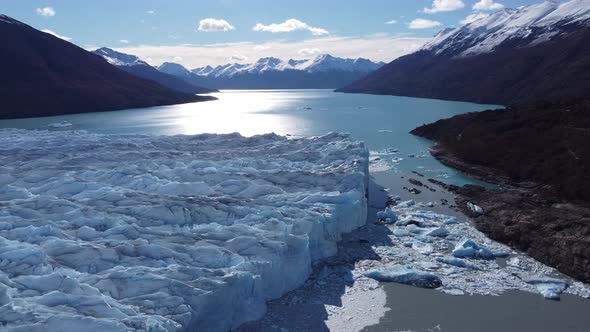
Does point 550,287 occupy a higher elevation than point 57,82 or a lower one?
lower

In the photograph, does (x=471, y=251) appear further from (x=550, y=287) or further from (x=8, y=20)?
(x=8, y=20)

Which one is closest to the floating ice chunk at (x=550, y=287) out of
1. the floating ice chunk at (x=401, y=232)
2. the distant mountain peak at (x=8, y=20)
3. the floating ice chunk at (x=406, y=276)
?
the floating ice chunk at (x=406, y=276)

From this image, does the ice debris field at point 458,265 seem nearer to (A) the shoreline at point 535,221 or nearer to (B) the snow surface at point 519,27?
(A) the shoreline at point 535,221

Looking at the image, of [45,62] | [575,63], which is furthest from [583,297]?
[45,62]

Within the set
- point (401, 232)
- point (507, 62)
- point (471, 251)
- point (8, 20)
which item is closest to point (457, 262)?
point (471, 251)

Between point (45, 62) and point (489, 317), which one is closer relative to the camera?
point (489, 317)

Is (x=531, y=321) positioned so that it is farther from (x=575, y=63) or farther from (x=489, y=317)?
(x=575, y=63)
